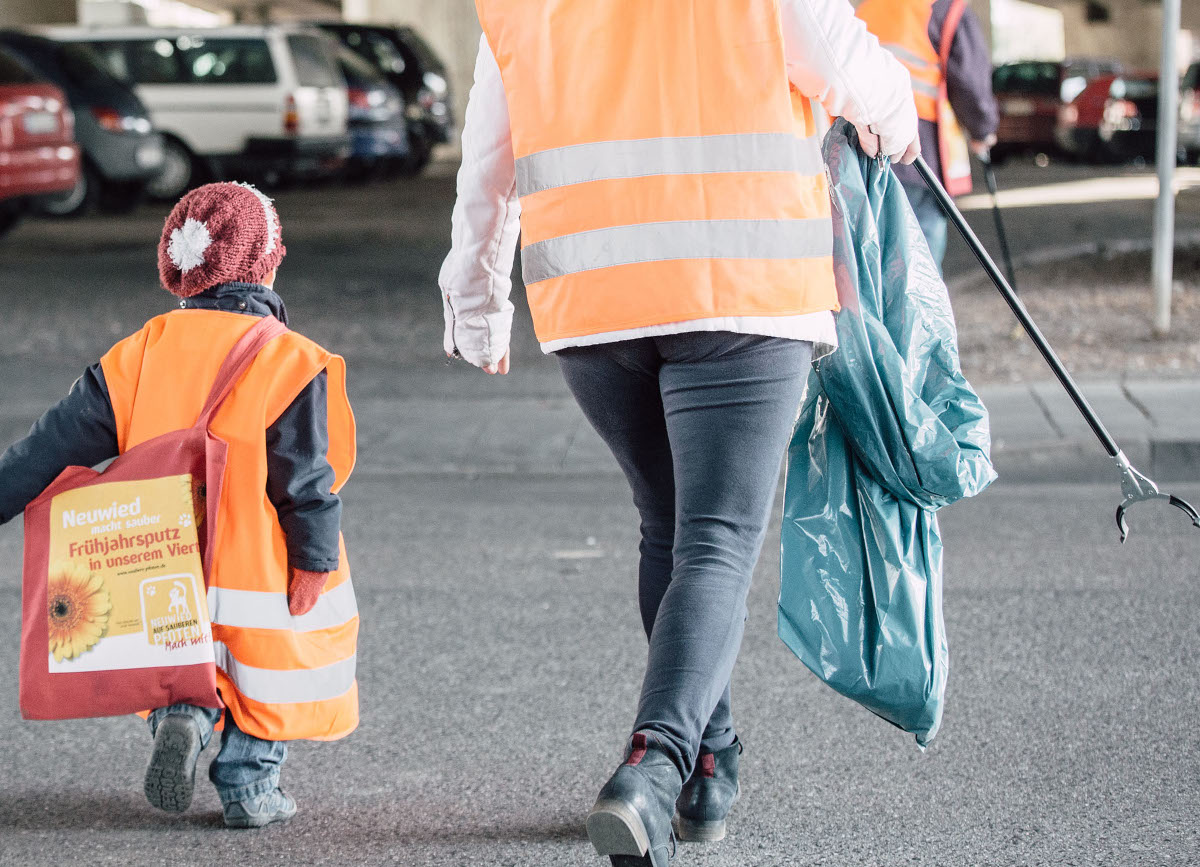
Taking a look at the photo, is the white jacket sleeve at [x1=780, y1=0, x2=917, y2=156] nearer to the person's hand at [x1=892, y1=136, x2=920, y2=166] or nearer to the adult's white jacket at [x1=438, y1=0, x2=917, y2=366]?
the adult's white jacket at [x1=438, y1=0, x2=917, y2=366]

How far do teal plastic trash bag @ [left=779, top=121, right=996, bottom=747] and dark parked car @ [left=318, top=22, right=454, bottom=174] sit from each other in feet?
66.9

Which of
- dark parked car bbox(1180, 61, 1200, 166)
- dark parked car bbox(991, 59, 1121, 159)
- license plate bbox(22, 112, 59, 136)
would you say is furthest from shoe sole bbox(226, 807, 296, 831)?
dark parked car bbox(991, 59, 1121, 159)

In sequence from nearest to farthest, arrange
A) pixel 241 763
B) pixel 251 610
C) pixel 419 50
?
pixel 251 610, pixel 241 763, pixel 419 50

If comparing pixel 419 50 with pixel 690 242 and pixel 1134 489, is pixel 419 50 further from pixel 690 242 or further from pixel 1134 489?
pixel 690 242

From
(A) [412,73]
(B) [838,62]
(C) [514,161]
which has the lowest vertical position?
(A) [412,73]

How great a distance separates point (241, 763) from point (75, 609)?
43 cm

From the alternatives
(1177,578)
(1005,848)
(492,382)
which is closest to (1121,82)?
(492,382)

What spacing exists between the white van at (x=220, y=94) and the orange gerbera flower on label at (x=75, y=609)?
53.9 feet

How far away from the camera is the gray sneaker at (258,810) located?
9.81ft

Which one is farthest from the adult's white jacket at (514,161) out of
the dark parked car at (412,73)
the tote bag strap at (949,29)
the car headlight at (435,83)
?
the car headlight at (435,83)

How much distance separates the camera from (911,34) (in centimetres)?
582

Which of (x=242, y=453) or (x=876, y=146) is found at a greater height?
(x=876, y=146)

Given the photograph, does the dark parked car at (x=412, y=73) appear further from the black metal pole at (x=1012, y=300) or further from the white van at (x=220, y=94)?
the black metal pole at (x=1012, y=300)

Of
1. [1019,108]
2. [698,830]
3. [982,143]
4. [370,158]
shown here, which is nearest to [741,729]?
[698,830]
